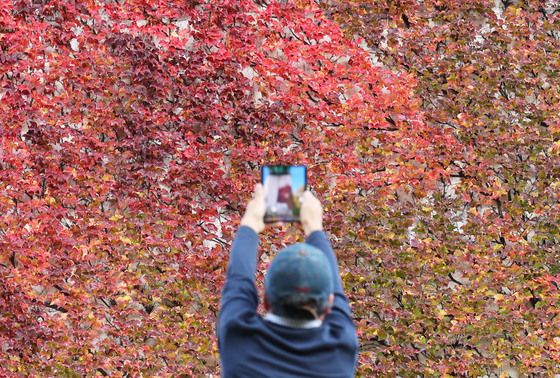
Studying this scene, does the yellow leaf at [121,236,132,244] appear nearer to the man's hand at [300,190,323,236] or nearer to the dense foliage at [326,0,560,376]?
the dense foliage at [326,0,560,376]

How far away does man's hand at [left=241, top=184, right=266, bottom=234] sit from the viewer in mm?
1767

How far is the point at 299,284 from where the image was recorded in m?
1.59

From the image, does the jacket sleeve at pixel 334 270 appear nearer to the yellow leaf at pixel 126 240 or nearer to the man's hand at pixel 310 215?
the man's hand at pixel 310 215

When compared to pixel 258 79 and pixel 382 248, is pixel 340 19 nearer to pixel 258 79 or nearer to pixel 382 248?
pixel 258 79

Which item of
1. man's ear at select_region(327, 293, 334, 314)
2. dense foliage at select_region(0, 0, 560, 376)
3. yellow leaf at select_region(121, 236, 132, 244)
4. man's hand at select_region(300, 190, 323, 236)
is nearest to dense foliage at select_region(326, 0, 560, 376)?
dense foliage at select_region(0, 0, 560, 376)

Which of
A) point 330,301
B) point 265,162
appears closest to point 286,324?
point 330,301

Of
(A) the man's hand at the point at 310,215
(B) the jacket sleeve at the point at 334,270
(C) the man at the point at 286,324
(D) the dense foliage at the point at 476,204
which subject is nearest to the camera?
(C) the man at the point at 286,324

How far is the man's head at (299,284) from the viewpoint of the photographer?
1594 mm

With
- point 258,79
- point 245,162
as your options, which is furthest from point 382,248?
point 258,79

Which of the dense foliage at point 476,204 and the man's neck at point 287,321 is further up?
the man's neck at point 287,321

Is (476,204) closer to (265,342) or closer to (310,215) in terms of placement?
(310,215)

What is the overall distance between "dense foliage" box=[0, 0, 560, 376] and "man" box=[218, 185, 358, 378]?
3.19 meters

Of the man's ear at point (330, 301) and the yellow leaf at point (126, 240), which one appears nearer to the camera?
the man's ear at point (330, 301)

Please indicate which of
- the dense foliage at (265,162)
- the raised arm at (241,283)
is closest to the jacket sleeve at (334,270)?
the raised arm at (241,283)
